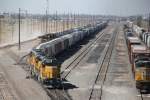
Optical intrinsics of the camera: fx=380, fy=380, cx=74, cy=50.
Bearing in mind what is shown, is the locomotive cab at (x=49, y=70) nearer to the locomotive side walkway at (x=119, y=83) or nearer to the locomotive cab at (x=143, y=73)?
the locomotive side walkway at (x=119, y=83)

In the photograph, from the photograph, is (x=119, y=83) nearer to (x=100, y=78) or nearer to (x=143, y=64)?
(x=100, y=78)

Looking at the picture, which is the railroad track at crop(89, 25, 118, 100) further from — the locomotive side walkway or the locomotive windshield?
the locomotive windshield

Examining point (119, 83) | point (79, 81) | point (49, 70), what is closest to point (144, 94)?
point (119, 83)

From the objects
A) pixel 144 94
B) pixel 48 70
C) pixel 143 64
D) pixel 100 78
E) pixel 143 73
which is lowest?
pixel 144 94

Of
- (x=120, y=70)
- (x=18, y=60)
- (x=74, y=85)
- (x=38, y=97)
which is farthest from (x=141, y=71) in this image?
(x=18, y=60)

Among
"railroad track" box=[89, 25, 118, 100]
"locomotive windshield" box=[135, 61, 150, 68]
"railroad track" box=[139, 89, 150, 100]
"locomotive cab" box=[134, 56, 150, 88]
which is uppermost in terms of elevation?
"locomotive windshield" box=[135, 61, 150, 68]

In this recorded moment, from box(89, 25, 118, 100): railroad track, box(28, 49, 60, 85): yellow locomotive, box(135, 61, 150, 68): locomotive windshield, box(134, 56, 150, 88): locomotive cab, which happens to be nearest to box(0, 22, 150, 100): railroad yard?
box(89, 25, 118, 100): railroad track

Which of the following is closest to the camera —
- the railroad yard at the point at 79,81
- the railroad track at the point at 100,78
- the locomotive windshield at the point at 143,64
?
the railroad yard at the point at 79,81

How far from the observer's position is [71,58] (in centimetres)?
6256

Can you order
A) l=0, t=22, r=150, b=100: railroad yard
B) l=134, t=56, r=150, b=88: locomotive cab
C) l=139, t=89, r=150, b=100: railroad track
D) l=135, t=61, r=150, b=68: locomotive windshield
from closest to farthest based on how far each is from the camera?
l=0, t=22, r=150, b=100: railroad yard, l=139, t=89, r=150, b=100: railroad track, l=134, t=56, r=150, b=88: locomotive cab, l=135, t=61, r=150, b=68: locomotive windshield

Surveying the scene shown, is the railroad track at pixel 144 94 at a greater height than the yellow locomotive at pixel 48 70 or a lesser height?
lesser

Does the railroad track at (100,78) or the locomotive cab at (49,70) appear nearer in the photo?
the railroad track at (100,78)

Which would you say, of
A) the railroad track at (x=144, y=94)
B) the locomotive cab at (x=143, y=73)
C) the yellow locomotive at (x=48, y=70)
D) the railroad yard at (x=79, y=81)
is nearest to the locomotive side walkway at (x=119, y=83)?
the railroad yard at (x=79, y=81)

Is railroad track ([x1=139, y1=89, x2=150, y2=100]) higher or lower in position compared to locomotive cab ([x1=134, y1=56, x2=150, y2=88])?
lower
